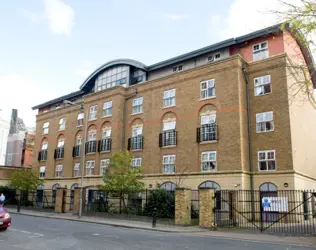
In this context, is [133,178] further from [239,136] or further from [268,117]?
[268,117]

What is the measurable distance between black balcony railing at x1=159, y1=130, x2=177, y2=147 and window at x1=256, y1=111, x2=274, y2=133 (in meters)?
7.08

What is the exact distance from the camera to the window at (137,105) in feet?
104

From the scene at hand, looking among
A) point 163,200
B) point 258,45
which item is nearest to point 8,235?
point 163,200

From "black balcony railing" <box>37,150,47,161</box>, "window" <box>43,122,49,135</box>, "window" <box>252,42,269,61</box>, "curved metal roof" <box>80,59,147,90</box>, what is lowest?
"black balcony railing" <box>37,150,47,161</box>

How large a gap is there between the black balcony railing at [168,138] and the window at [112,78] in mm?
9095

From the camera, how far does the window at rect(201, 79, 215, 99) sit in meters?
26.5

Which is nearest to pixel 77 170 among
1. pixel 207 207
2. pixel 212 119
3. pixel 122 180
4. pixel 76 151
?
pixel 76 151

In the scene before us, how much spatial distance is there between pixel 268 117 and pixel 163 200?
32.9 feet

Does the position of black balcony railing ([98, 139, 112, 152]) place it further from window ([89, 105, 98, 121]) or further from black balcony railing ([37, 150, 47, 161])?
black balcony railing ([37, 150, 47, 161])

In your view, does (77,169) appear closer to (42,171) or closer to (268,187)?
(42,171)

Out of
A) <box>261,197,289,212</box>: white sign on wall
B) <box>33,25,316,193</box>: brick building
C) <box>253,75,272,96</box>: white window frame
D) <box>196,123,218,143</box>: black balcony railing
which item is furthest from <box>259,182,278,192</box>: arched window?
<box>253,75,272,96</box>: white window frame

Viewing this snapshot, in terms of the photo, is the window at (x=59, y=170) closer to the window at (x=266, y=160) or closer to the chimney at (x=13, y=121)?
the window at (x=266, y=160)

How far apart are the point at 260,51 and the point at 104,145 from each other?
17.5 meters

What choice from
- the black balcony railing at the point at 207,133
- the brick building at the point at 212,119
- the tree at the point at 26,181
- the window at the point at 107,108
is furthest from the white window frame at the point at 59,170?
the black balcony railing at the point at 207,133
